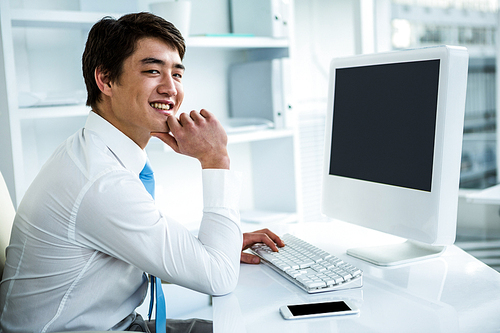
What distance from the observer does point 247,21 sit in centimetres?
243

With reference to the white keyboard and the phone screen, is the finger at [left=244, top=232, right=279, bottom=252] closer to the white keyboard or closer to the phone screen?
the white keyboard

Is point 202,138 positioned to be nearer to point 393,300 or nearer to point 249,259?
point 249,259

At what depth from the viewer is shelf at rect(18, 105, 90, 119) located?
5.52 feet

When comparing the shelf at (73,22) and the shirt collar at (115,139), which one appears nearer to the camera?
the shirt collar at (115,139)

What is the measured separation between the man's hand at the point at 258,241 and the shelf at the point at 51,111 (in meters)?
0.86

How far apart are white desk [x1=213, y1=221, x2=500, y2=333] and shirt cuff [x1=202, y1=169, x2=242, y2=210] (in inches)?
7.5

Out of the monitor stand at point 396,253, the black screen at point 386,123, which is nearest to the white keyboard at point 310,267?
the monitor stand at point 396,253

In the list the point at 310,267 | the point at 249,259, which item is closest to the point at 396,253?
the point at 310,267

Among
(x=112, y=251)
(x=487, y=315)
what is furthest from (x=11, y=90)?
(x=487, y=315)

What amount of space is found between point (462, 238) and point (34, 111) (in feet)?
7.91

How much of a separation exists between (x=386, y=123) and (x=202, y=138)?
0.45 metres

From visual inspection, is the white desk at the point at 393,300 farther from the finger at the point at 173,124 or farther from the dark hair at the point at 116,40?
the dark hair at the point at 116,40

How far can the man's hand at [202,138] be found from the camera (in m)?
1.14

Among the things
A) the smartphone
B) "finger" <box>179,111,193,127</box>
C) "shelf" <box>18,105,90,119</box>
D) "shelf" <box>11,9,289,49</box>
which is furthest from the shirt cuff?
"shelf" <box>11,9,289,49</box>
